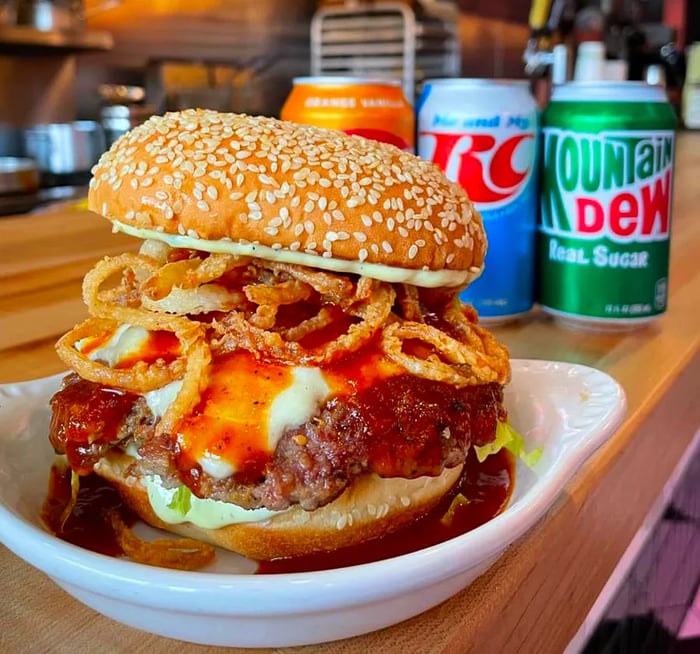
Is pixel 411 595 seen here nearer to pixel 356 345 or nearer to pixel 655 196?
pixel 356 345

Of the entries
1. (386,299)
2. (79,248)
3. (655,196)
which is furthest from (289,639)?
(79,248)

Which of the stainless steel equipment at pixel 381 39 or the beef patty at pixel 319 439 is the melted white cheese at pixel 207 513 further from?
the stainless steel equipment at pixel 381 39

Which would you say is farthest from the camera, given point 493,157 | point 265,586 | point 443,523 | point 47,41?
point 47,41

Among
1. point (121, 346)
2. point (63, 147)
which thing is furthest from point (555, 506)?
point (63, 147)

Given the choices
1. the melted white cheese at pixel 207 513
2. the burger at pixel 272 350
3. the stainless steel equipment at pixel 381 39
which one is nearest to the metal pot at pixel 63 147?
the stainless steel equipment at pixel 381 39

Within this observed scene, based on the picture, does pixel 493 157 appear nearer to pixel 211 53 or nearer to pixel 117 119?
pixel 117 119

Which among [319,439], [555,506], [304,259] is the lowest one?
[555,506]

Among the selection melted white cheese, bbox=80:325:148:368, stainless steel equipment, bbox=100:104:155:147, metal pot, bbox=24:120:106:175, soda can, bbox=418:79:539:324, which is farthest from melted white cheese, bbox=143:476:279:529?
stainless steel equipment, bbox=100:104:155:147
